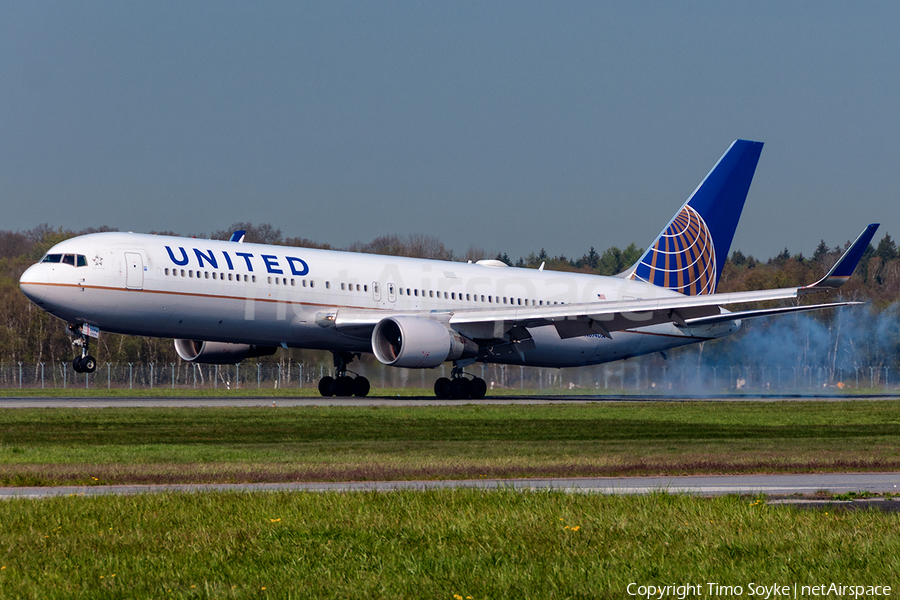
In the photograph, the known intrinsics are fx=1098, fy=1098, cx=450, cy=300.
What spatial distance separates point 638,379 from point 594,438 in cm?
3018

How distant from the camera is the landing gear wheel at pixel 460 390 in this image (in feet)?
137

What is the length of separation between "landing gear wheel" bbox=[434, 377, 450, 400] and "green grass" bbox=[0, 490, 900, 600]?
28544 mm

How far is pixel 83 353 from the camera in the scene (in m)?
35.1

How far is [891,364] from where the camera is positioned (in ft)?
192

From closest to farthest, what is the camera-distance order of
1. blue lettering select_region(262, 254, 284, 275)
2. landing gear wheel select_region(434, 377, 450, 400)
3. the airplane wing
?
blue lettering select_region(262, 254, 284, 275) < the airplane wing < landing gear wheel select_region(434, 377, 450, 400)

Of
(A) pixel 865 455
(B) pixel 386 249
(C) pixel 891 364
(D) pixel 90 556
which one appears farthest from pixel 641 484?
Result: (B) pixel 386 249

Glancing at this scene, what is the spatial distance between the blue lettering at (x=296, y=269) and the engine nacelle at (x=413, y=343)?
3213mm

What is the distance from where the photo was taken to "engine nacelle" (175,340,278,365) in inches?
1639

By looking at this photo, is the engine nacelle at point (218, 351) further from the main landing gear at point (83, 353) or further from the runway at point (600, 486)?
the runway at point (600, 486)

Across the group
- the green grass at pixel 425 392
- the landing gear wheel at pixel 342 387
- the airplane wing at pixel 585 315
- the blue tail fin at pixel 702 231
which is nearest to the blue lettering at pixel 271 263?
the airplane wing at pixel 585 315

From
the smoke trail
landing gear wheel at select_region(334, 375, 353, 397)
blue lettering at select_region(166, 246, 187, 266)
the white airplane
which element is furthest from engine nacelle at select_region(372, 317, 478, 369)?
the smoke trail

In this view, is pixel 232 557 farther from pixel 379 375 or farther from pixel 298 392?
pixel 298 392

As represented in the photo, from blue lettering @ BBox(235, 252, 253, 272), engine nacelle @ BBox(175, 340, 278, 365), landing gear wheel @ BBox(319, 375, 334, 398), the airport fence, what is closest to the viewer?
blue lettering @ BBox(235, 252, 253, 272)

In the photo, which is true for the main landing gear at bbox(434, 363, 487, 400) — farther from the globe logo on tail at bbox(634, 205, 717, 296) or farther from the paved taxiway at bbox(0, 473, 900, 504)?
the paved taxiway at bbox(0, 473, 900, 504)
